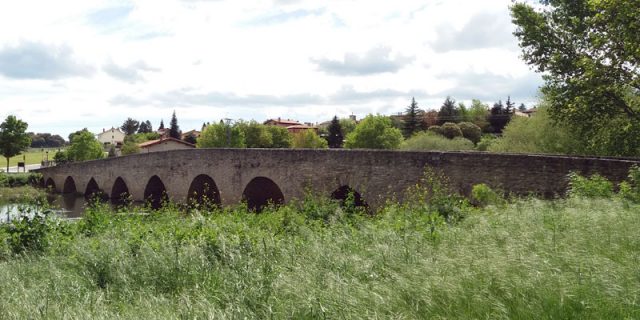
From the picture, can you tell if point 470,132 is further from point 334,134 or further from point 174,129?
point 174,129

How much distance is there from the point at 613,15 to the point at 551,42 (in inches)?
184

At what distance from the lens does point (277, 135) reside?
2662 inches

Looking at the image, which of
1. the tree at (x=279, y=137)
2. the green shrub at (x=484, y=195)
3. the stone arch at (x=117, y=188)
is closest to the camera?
the green shrub at (x=484, y=195)

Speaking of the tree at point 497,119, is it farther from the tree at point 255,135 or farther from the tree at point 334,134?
the tree at point 255,135

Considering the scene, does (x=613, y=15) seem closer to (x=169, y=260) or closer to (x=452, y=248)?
(x=452, y=248)

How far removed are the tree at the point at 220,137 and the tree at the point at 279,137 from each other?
5.35m

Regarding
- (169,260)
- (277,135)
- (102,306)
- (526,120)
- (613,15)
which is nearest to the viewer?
(102,306)

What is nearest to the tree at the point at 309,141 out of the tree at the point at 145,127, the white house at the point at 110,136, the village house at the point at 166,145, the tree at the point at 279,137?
the tree at the point at 279,137

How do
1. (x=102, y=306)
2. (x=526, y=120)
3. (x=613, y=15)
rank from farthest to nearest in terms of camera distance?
(x=526, y=120) → (x=613, y=15) → (x=102, y=306)

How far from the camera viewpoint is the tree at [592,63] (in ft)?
49.6

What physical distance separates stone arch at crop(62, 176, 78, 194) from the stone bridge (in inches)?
442

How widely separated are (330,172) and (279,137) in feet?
161

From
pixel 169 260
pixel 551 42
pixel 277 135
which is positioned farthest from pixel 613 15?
pixel 277 135

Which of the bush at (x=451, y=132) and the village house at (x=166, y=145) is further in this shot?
the village house at (x=166, y=145)
